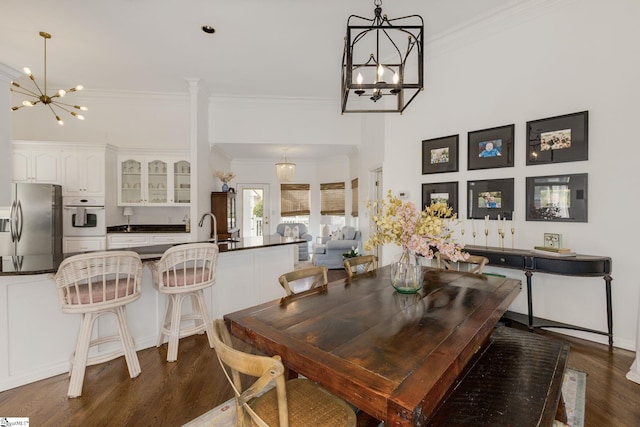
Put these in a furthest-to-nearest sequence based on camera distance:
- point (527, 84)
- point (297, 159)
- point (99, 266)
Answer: point (297, 159) → point (527, 84) → point (99, 266)

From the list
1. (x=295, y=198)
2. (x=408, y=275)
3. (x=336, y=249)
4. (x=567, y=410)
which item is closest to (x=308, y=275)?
(x=408, y=275)

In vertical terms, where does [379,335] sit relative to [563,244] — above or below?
below

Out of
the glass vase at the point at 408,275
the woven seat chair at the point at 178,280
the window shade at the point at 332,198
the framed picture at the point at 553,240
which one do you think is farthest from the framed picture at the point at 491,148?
the window shade at the point at 332,198

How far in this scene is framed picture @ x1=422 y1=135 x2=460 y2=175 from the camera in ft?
12.1

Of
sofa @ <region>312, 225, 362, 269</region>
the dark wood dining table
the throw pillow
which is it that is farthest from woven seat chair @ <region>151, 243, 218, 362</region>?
the throw pillow

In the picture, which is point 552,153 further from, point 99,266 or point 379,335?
point 99,266

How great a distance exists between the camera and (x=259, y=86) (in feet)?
16.3

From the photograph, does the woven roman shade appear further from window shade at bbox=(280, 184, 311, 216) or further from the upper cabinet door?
the upper cabinet door

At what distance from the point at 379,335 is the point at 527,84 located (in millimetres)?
3315

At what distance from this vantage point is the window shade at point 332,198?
7754 mm

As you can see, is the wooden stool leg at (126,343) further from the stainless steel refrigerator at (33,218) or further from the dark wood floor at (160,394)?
the stainless steel refrigerator at (33,218)

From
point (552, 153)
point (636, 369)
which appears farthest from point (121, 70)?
point (636, 369)

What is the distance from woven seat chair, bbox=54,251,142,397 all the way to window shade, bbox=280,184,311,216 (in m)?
6.20

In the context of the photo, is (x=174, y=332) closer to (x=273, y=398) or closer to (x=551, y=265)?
(x=273, y=398)
